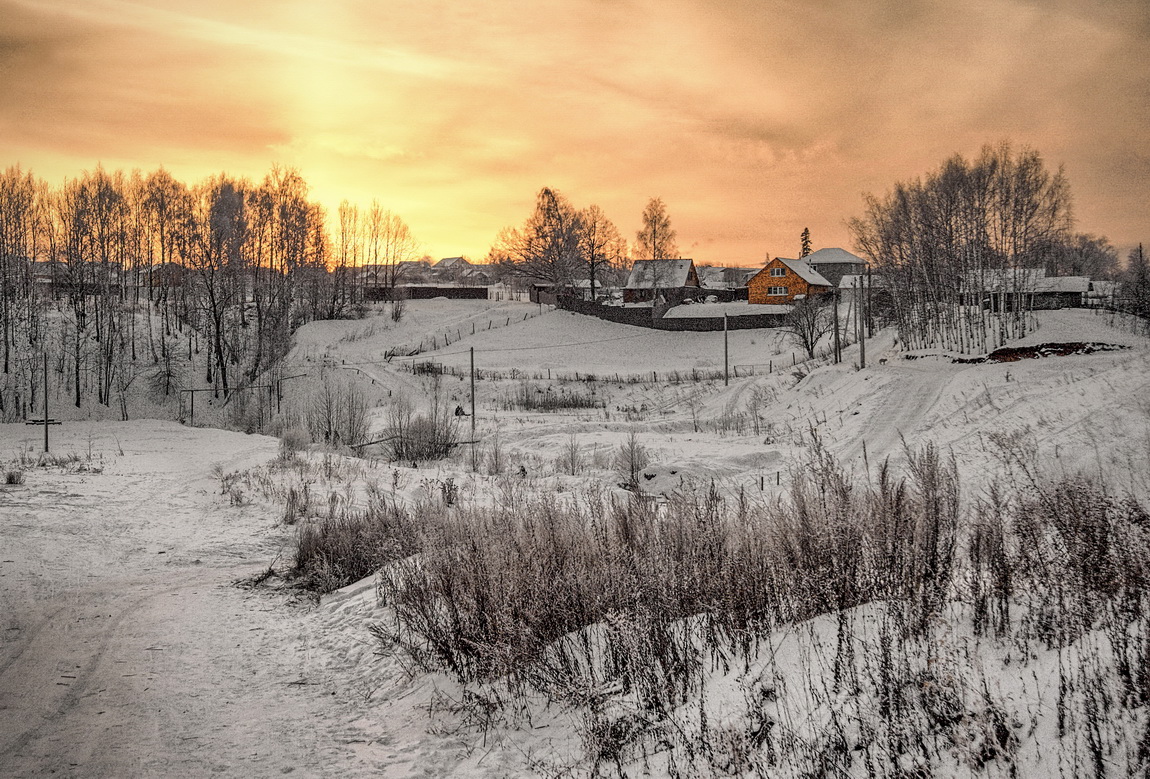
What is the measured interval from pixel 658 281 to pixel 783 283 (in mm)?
12905

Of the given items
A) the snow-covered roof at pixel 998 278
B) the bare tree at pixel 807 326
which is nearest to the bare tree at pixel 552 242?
the bare tree at pixel 807 326

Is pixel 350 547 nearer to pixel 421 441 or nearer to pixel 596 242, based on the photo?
pixel 421 441

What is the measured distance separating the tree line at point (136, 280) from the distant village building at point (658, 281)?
33.7 metres

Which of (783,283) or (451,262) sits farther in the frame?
(451,262)

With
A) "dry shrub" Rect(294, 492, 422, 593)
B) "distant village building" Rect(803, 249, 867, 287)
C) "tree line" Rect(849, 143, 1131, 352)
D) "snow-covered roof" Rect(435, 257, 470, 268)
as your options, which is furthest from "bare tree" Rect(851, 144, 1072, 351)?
"snow-covered roof" Rect(435, 257, 470, 268)

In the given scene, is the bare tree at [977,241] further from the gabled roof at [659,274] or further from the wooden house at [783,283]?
the gabled roof at [659,274]

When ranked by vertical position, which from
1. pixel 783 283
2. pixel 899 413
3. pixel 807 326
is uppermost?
pixel 783 283

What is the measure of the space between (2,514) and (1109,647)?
1479 centimetres

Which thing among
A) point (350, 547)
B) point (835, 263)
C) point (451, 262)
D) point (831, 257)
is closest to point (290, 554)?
point (350, 547)

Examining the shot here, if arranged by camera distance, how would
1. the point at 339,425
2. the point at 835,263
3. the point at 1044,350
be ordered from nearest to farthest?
the point at 1044,350
the point at 339,425
the point at 835,263

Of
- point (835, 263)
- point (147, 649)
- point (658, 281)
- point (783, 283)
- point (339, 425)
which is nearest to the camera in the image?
point (147, 649)

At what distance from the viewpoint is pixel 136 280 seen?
2184 inches

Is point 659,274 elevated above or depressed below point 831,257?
below

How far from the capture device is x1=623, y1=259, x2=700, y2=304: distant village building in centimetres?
7700
